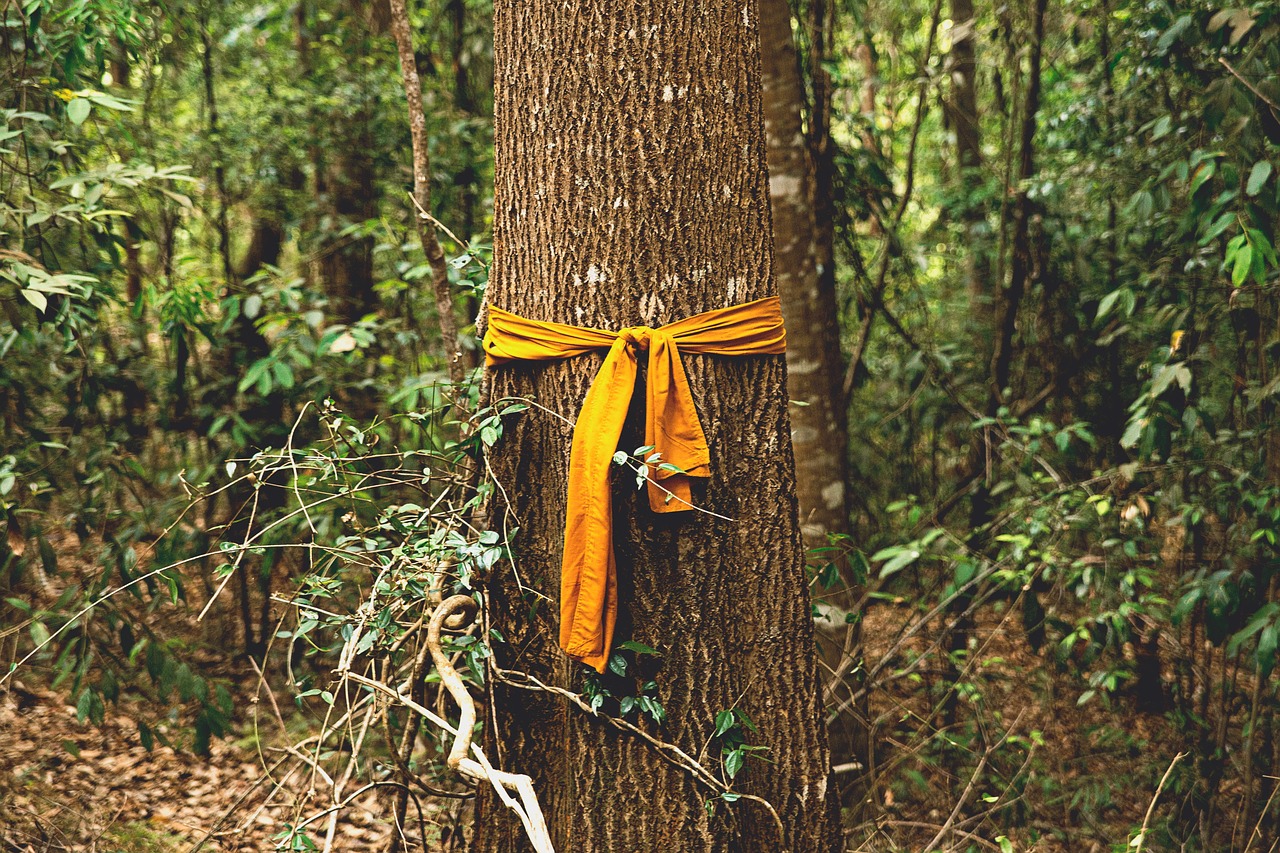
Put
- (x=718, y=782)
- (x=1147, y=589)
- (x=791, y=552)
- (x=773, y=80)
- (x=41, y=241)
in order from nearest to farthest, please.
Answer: (x=718, y=782) → (x=791, y=552) → (x=41, y=241) → (x=773, y=80) → (x=1147, y=589)

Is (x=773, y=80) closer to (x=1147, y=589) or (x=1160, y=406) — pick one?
(x=1160, y=406)

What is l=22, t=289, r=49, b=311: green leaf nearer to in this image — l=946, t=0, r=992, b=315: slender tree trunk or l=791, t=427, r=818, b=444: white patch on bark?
l=791, t=427, r=818, b=444: white patch on bark

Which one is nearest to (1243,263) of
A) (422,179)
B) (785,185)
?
(785,185)

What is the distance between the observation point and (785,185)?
370 cm

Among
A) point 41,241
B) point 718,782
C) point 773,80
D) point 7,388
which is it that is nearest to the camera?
point 718,782

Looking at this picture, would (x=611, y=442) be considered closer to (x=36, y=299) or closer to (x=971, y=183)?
(x=36, y=299)

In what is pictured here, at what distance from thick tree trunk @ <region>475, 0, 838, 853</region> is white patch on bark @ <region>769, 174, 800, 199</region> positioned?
1.57 meters

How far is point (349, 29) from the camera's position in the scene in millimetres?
5703

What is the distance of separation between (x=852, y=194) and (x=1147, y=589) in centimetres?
263

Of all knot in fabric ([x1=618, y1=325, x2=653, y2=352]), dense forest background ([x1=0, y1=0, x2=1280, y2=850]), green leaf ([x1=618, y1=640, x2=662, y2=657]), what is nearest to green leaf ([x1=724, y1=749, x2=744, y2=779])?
dense forest background ([x1=0, y1=0, x2=1280, y2=850])

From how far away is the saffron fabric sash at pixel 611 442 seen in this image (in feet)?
6.44

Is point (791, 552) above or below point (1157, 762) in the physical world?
above

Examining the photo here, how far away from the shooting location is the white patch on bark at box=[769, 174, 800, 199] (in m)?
3.69

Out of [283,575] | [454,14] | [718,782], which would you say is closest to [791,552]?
[718,782]
